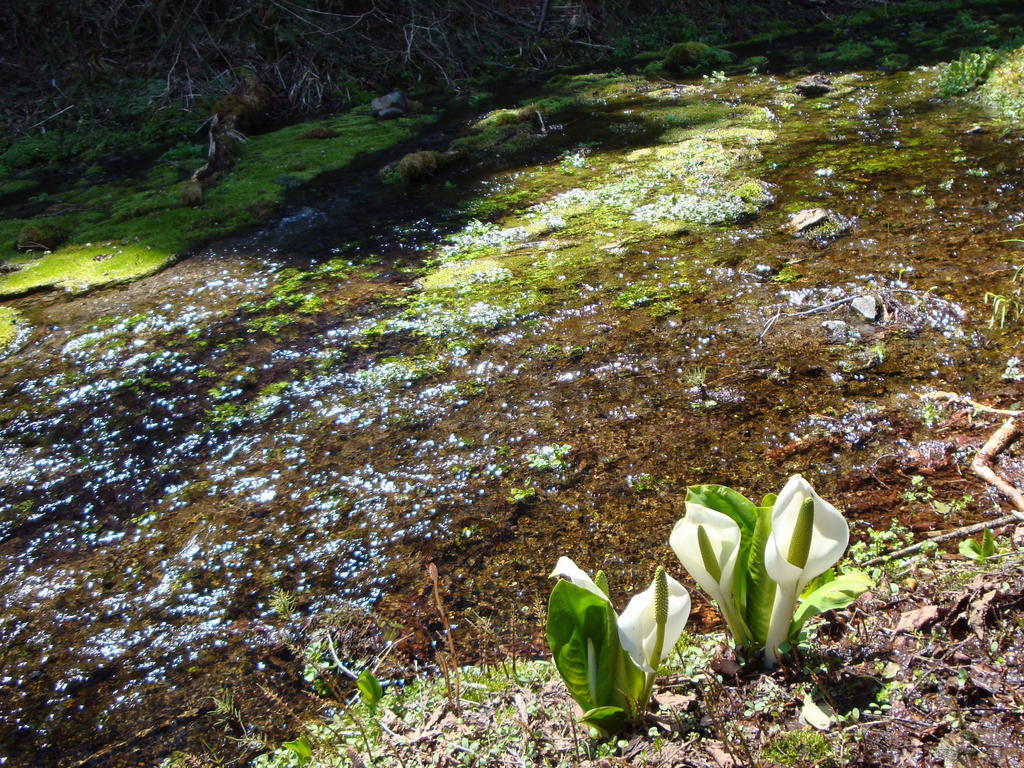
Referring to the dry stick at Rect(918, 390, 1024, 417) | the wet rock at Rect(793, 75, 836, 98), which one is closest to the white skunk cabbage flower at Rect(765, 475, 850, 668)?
the dry stick at Rect(918, 390, 1024, 417)

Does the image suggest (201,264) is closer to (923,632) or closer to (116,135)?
(116,135)

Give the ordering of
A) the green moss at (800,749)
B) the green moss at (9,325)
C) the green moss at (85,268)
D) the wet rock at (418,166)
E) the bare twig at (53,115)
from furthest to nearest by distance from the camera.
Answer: the bare twig at (53,115)
the wet rock at (418,166)
the green moss at (85,268)
the green moss at (9,325)
the green moss at (800,749)

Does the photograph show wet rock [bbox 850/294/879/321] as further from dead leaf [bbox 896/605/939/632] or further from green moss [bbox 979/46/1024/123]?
green moss [bbox 979/46/1024/123]

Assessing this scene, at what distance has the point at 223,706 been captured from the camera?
1.70m

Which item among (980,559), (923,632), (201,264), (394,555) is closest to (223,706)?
(394,555)

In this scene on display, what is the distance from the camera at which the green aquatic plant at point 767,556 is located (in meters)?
1.32

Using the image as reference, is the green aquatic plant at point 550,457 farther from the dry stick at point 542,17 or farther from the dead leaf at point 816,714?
the dry stick at point 542,17

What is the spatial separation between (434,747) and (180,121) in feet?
24.1

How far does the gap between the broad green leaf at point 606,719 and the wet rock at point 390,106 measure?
258 inches

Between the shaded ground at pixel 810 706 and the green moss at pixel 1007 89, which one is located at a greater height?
the green moss at pixel 1007 89

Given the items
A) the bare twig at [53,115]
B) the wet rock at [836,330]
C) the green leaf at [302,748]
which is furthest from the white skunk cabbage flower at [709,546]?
the bare twig at [53,115]

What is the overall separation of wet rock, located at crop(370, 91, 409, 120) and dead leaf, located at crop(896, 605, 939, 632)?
21.4 ft

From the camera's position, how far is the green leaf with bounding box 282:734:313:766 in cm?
153

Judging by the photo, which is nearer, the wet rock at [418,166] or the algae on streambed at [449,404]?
the algae on streambed at [449,404]
